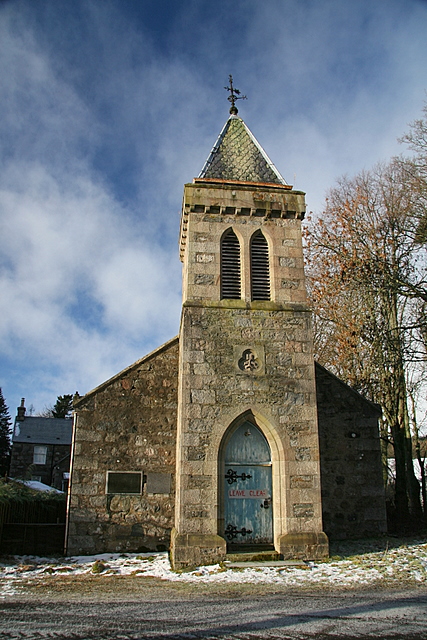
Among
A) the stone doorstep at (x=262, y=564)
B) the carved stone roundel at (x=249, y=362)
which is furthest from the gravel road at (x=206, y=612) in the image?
the carved stone roundel at (x=249, y=362)

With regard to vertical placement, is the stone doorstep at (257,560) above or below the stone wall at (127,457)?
below

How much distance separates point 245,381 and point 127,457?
3.60 meters

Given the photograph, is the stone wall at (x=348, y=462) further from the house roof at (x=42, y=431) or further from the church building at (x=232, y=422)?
the house roof at (x=42, y=431)

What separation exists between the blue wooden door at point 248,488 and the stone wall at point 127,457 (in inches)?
74.6

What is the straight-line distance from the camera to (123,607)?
6891mm

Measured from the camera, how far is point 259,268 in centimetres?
1260

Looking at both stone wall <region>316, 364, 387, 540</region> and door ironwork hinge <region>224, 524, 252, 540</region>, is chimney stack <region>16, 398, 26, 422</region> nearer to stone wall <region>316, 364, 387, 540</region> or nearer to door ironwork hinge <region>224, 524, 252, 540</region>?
stone wall <region>316, 364, 387, 540</region>

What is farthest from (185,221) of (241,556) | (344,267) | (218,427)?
(241,556)

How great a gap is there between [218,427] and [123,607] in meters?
4.57

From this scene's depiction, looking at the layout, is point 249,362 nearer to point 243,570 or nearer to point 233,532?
point 233,532

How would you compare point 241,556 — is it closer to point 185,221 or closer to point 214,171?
point 185,221

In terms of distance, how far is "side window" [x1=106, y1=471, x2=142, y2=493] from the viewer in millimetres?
12031

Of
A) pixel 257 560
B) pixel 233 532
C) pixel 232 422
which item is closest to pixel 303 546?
pixel 257 560

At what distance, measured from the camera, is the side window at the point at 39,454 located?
1353 inches
